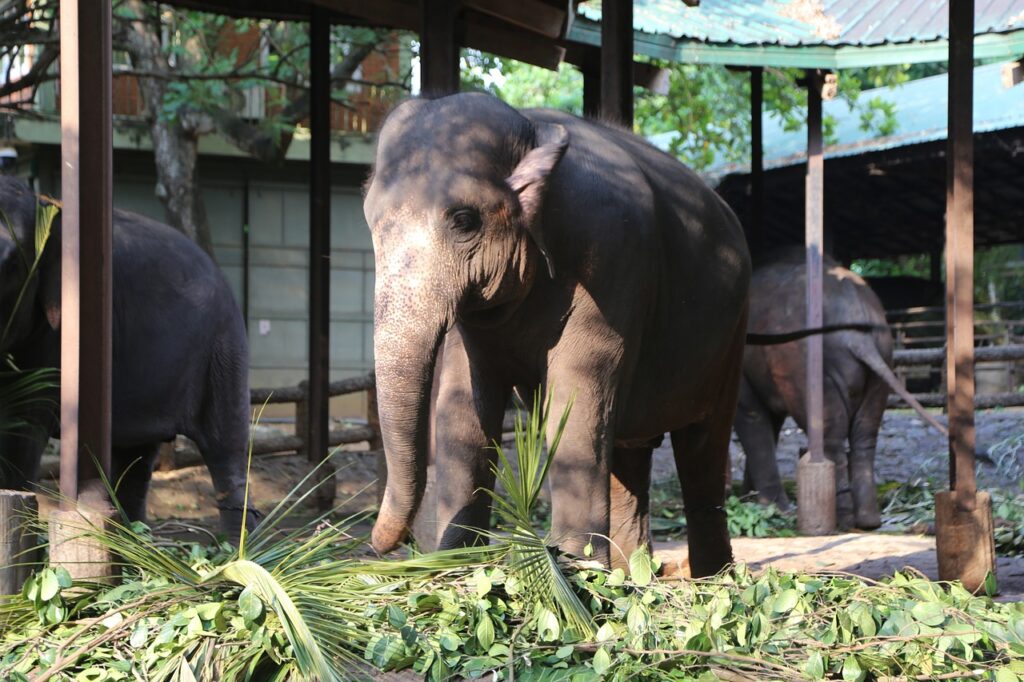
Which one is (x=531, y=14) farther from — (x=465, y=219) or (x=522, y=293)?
(x=465, y=219)

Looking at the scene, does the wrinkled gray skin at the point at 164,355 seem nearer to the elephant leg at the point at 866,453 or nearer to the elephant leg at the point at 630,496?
the elephant leg at the point at 630,496

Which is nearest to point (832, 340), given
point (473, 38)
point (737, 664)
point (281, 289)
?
point (473, 38)

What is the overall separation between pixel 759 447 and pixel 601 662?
7.55 meters

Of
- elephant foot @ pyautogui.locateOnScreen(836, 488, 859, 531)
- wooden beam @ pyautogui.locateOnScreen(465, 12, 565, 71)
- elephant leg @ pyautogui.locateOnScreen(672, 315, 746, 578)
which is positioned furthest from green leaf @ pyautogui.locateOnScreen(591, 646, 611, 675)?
elephant foot @ pyautogui.locateOnScreen(836, 488, 859, 531)

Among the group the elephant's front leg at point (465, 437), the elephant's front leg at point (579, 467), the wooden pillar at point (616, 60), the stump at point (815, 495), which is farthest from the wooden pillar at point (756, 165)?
the elephant's front leg at point (579, 467)

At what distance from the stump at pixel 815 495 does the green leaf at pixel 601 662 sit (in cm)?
619

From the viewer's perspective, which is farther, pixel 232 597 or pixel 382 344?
pixel 382 344

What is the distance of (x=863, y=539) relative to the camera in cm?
815

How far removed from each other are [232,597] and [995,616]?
1.95m

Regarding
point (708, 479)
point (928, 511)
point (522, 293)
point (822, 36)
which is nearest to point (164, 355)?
point (708, 479)

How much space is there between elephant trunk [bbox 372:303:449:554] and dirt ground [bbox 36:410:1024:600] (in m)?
0.38

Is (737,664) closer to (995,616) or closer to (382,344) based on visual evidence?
(995,616)

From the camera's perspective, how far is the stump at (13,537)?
3.31 meters

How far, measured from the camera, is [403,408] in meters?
3.46
